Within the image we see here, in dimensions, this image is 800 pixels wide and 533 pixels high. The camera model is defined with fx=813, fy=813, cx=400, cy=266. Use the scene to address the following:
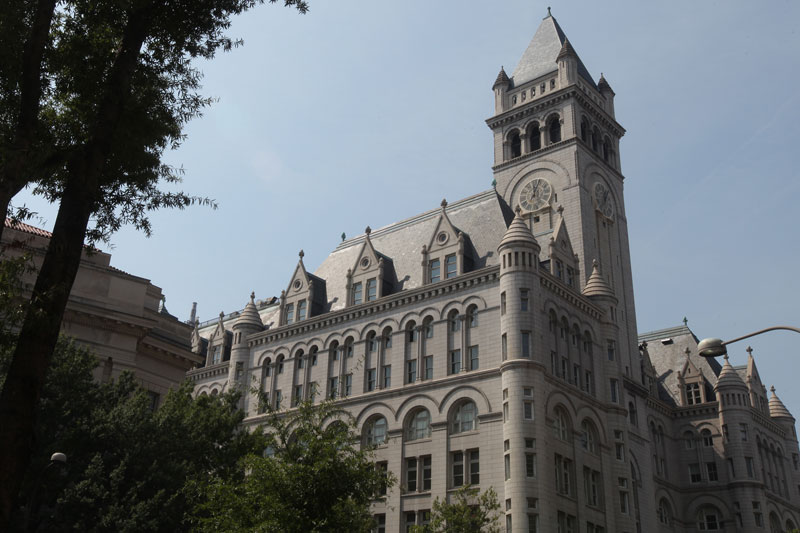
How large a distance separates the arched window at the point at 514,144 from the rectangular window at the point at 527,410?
3552 cm

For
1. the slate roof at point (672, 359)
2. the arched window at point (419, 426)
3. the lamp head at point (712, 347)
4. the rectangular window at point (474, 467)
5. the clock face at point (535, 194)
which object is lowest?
the lamp head at point (712, 347)

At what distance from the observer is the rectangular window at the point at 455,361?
56094 mm

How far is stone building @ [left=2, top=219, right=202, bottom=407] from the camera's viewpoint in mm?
40469

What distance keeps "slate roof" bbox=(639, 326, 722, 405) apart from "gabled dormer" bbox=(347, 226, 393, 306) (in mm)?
35857

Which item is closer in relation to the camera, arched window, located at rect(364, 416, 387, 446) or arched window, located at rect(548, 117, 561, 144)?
arched window, located at rect(364, 416, 387, 446)

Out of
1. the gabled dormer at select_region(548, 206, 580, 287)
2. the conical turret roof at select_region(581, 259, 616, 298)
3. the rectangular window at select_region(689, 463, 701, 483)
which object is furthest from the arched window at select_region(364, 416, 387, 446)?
the rectangular window at select_region(689, 463, 701, 483)

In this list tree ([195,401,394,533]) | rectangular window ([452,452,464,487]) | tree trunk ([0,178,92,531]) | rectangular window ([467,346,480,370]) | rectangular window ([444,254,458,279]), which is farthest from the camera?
rectangular window ([444,254,458,279])

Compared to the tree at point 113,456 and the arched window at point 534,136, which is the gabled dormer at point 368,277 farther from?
the tree at point 113,456

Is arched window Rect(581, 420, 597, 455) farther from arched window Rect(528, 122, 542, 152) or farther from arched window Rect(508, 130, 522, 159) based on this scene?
arched window Rect(508, 130, 522, 159)

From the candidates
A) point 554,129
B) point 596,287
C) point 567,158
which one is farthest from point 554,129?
point 596,287

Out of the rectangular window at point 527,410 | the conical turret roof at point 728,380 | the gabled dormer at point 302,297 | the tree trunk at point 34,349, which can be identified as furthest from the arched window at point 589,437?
the tree trunk at point 34,349

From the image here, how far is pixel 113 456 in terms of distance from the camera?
33.0 meters

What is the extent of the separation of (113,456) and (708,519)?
60635mm

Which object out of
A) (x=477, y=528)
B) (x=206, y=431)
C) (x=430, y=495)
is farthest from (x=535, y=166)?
(x=206, y=431)
